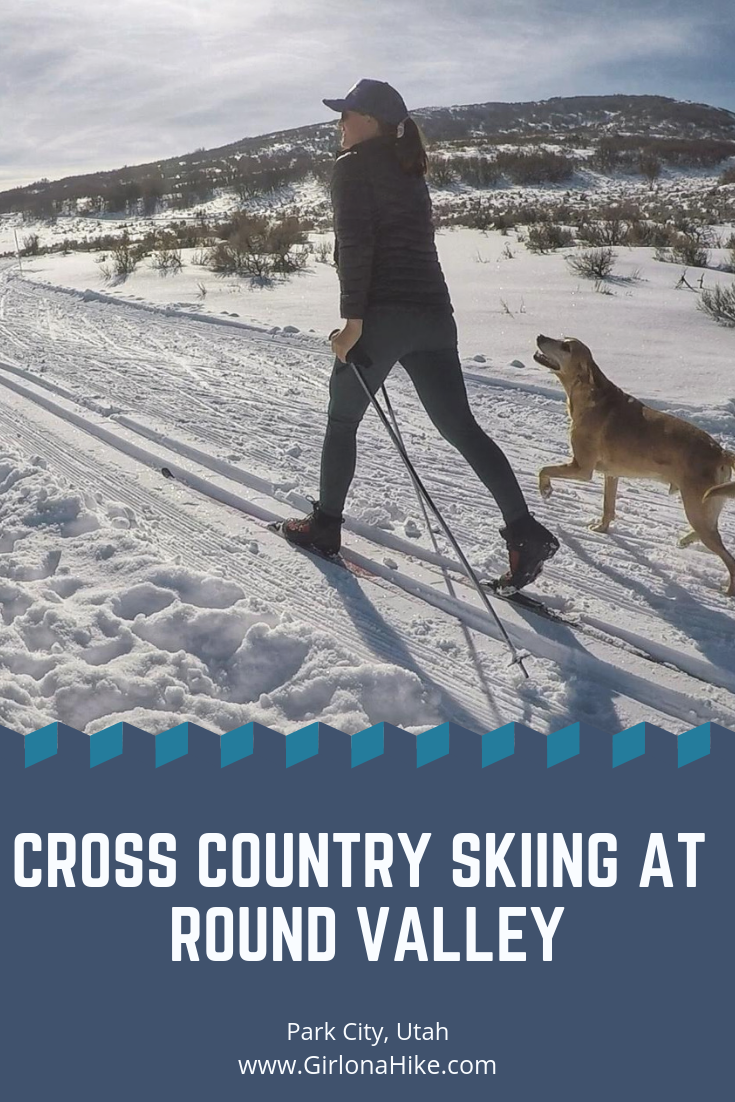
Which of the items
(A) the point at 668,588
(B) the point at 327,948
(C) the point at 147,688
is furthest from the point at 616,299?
(B) the point at 327,948

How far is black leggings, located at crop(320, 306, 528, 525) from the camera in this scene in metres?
3.26

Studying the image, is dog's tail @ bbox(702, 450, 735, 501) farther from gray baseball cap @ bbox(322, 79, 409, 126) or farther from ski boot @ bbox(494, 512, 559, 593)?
gray baseball cap @ bbox(322, 79, 409, 126)

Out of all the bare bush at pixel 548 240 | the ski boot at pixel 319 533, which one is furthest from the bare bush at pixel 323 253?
the ski boot at pixel 319 533

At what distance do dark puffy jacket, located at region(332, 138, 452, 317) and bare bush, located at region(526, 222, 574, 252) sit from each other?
1212 centimetres

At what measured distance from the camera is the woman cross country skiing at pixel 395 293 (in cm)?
304

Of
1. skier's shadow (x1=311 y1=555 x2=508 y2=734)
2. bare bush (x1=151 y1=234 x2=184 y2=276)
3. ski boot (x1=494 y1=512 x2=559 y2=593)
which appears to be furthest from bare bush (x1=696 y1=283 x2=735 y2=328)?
bare bush (x1=151 y1=234 x2=184 y2=276)

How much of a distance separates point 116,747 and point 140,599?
93cm

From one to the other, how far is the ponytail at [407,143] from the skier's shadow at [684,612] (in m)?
1.83

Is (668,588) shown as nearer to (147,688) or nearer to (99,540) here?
(147,688)

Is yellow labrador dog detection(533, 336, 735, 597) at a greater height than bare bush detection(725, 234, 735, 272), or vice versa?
bare bush detection(725, 234, 735, 272)

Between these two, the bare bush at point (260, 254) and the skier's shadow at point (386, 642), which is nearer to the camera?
the skier's shadow at point (386, 642)

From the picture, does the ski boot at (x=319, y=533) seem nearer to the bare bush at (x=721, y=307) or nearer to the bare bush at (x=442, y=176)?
the bare bush at (x=721, y=307)

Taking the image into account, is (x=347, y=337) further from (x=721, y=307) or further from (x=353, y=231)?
(x=721, y=307)

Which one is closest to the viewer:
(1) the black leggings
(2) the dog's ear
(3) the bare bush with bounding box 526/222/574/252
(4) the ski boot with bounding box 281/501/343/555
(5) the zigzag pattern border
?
(5) the zigzag pattern border
